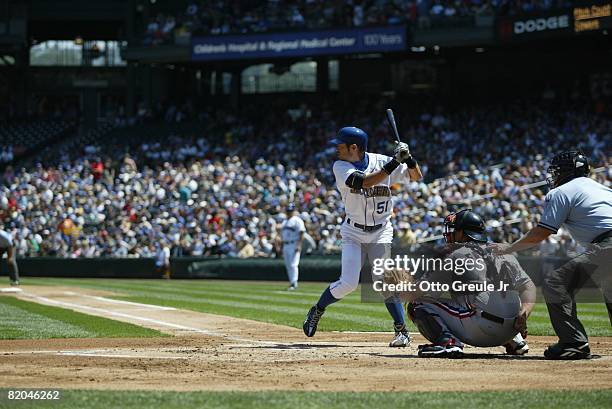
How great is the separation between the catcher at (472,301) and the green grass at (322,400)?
174 centimetres

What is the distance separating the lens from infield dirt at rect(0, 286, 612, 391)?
6492 millimetres

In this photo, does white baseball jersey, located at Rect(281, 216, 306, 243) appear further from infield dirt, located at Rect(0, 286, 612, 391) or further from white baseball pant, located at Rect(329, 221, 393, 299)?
white baseball pant, located at Rect(329, 221, 393, 299)

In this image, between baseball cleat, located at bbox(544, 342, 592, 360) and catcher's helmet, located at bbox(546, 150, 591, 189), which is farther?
catcher's helmet, located at bbox(546, 150, 591, 189)

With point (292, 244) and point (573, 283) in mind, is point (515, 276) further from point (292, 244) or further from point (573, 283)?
point (292, 244)

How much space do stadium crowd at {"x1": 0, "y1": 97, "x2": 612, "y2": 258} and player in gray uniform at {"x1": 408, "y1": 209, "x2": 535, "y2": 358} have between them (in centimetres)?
1547

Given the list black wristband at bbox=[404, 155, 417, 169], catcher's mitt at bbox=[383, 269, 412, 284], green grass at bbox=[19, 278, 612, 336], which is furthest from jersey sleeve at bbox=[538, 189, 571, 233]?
green grass at bbox=[19, 278, 612, 336]

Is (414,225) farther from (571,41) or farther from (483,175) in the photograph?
(571,41)

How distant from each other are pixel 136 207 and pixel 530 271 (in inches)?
602

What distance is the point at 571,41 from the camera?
3472 centimetres

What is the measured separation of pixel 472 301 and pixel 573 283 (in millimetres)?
762

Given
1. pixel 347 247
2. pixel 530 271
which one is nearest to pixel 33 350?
pixel 347 247

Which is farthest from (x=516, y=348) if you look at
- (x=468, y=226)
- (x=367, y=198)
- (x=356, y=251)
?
(x=367, y=198)

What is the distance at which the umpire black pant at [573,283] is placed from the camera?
7695 millimetres

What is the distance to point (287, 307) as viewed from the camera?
614 inches
